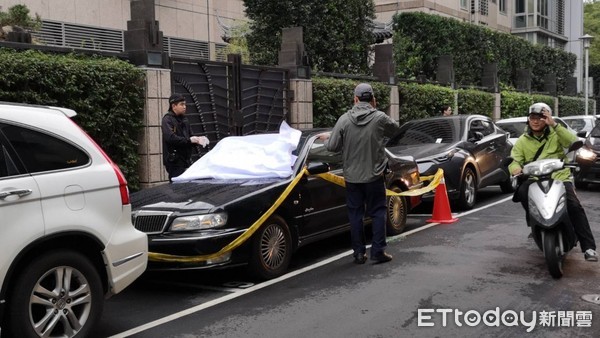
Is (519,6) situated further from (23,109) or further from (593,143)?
(23,109)

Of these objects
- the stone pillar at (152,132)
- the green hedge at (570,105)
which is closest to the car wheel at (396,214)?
the stone pillar at (152,132)

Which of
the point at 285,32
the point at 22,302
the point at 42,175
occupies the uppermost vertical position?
the point at 285,32

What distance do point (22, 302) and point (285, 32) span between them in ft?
35.7

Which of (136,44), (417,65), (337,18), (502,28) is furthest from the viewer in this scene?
(502,28)

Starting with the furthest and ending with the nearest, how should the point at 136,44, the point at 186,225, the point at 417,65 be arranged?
the point at 417,65 < the point at 136,44 < the point at 186,225

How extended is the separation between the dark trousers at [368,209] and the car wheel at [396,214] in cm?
146

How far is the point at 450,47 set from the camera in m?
23.0

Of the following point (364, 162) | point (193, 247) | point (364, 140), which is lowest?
point (193, 247)

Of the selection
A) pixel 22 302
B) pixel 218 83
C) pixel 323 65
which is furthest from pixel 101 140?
pixel 323 65

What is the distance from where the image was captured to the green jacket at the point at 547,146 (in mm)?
6320

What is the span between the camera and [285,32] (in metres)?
14.1

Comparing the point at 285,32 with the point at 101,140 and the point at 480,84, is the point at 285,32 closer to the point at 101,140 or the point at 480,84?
the point at 101,140

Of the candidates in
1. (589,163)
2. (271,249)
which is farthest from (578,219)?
(589,163)

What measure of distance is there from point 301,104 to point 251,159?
7007 mm
